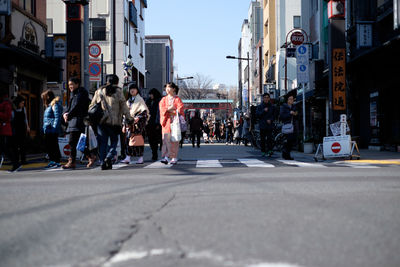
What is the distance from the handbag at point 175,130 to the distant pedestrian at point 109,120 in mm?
1539

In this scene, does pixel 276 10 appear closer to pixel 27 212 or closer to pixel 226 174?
pixel 226 174

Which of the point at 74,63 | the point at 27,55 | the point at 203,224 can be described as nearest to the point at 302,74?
the point at 74,63

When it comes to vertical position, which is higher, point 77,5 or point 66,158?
point 77,5

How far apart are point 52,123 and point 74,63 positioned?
4.89 meters

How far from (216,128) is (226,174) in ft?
111

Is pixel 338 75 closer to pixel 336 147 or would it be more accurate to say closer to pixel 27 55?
pixel 336 147

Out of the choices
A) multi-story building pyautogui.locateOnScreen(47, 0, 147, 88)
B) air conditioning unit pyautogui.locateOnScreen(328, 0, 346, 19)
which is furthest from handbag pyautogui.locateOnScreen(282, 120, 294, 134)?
multi-story building pyautogui.locateOnScreen(47, 0, 147, 88)

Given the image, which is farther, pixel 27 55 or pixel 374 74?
pixel 374 74

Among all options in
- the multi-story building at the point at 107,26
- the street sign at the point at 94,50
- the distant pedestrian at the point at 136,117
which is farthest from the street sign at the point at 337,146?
the multi-story building at the point at 107,26

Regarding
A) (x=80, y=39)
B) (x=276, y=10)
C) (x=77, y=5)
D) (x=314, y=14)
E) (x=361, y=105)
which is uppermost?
(x=276, y=10)

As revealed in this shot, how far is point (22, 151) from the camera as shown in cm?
1209

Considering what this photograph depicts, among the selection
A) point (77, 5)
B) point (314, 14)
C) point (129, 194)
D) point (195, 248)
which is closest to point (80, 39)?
point (77, 5)

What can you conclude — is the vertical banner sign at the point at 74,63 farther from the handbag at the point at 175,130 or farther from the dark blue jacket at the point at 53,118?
the handbag at the point at 175,130

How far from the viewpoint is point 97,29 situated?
39.2m
